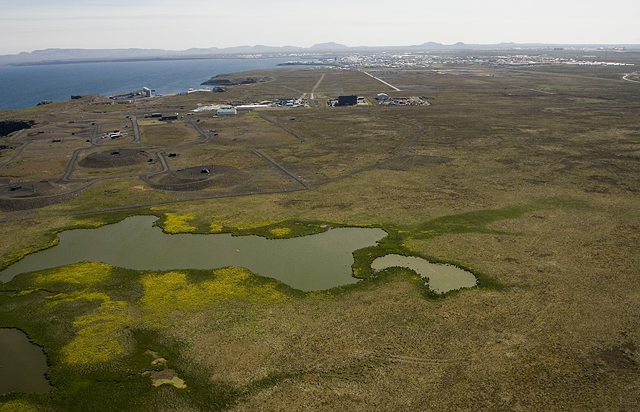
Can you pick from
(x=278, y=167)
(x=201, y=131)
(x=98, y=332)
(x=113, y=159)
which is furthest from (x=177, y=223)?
(x=201, y=131)

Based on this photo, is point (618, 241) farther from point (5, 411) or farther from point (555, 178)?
point (5, 411)

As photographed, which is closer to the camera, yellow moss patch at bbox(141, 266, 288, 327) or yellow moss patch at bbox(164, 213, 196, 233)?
yellow moss patch at bbox(141, 266, 288, 327)

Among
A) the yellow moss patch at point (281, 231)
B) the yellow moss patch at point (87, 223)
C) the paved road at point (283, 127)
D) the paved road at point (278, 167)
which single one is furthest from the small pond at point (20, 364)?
the paved road at point (283, 127)

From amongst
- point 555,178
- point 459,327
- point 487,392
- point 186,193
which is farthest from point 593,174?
point 186,193

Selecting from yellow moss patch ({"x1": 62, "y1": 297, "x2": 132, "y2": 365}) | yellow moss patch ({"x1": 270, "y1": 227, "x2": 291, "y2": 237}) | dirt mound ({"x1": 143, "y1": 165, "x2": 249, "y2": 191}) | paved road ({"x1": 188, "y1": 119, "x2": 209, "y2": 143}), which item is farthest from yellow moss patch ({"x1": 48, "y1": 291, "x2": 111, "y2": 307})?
paved road ({"x1": 188, "y1": 119, "x2": 209, "y2": 143})

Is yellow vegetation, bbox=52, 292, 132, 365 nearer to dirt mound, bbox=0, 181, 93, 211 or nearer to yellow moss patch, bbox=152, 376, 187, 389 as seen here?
yellow moss patch, bbox=152, 376, 187, 389

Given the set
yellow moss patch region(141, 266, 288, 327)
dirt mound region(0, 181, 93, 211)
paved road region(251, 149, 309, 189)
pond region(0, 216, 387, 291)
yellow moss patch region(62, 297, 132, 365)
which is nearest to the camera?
yellow moss patch region(62, 297, 132, 365)
